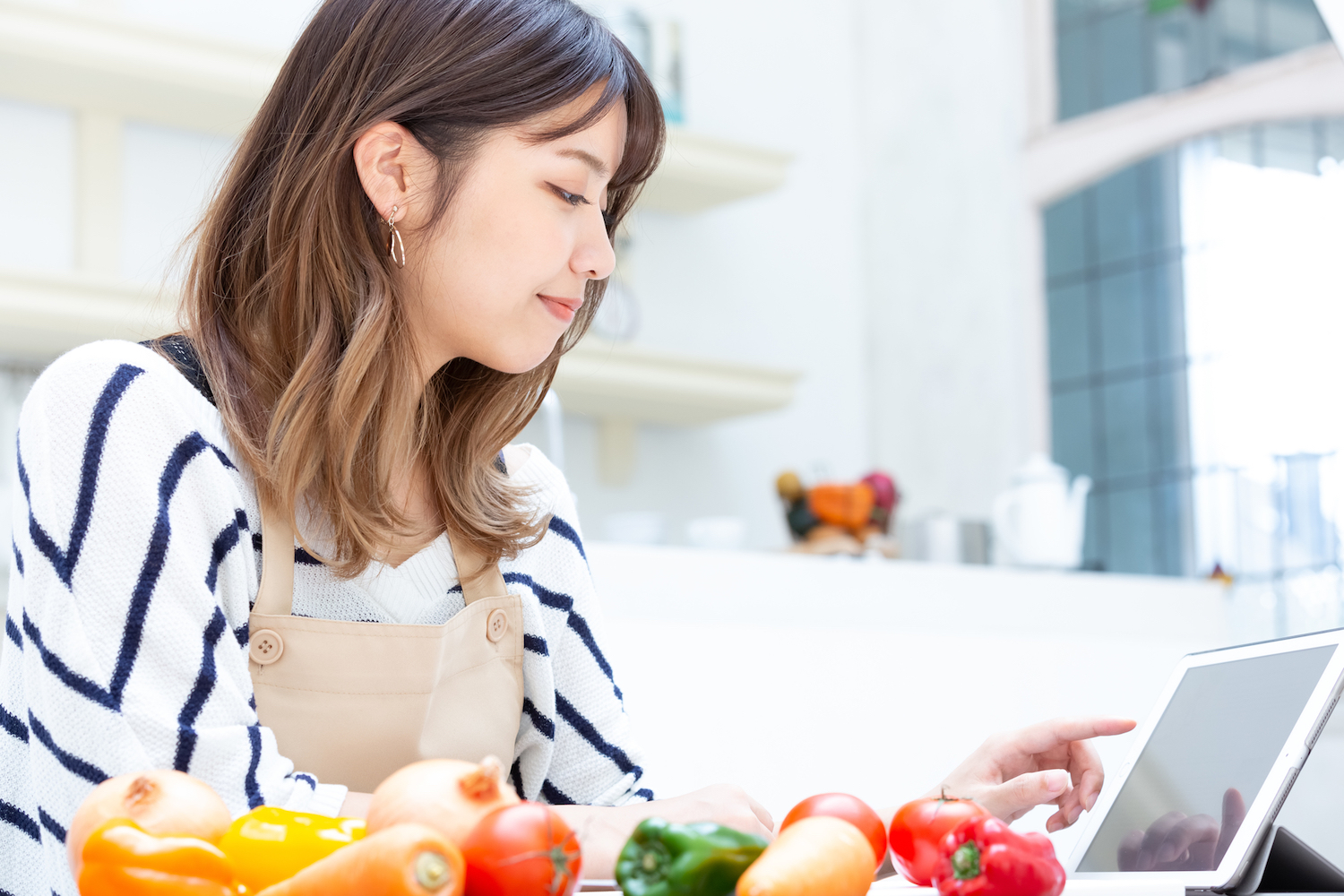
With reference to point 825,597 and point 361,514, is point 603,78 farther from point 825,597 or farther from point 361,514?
point 825,597

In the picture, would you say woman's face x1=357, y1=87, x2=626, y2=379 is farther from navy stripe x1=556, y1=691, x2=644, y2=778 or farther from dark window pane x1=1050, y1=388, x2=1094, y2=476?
dark window pane x1=1050, y1=388, x2=1094, y2=476

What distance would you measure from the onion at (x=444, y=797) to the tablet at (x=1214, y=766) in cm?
37

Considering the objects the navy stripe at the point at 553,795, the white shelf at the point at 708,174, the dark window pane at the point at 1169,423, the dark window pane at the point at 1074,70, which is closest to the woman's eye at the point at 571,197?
the navy stripe at the point at 553,795

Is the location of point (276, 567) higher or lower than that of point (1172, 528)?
higher

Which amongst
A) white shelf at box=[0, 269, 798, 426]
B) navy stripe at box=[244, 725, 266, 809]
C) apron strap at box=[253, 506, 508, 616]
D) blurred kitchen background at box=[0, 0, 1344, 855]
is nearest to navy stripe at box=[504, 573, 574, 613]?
apron strap at box=[253, 506, 508, 616]

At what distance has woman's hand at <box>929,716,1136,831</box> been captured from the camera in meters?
0.92

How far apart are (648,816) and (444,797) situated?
0.30 m

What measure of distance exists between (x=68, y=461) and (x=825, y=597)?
150 cm

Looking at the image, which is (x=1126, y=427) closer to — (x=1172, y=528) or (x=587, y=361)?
(x=1172, y=528)

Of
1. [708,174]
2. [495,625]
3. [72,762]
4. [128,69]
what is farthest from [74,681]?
[708,174]

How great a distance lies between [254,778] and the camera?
2.83 feet

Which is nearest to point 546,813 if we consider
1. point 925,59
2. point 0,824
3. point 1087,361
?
point 0,824

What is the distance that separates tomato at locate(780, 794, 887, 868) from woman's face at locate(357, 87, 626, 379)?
0.48 meters

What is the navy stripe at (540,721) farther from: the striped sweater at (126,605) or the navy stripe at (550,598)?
the striped sweater at (126,605)
